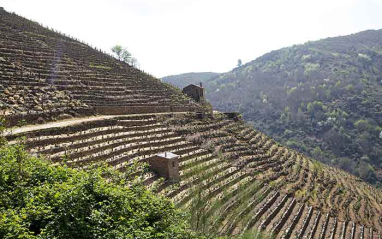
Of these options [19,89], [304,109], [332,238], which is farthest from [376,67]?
[19,89]

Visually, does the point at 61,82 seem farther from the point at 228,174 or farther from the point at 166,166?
the point at 228,174

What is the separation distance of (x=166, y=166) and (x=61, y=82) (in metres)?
12.0

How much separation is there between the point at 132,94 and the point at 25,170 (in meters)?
18.2

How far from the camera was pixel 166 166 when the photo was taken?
12.9 metres

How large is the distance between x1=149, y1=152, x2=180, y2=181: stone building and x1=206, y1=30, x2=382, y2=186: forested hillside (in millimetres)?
44763

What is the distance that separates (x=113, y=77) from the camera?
27.0 metres

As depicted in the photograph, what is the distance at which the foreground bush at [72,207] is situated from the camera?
5.55 meters

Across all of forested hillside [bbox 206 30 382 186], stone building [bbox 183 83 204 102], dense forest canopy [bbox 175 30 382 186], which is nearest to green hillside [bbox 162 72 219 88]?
forested hillside [bbox 206 30 382 186]

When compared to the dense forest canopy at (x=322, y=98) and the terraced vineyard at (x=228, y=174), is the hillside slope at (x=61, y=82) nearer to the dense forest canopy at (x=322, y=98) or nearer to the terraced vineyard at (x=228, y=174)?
the terraced vineyard at (x=228, y=174)

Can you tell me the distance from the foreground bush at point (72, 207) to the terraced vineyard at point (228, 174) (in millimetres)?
1509

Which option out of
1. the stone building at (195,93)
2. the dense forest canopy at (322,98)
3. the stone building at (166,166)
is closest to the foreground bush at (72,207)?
the stone building at (166,166)

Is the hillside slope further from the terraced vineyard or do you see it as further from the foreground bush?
the foreground bush

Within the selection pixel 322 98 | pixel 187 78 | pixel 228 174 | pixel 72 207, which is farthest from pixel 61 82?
pixel 187 78

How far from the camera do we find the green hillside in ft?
400
